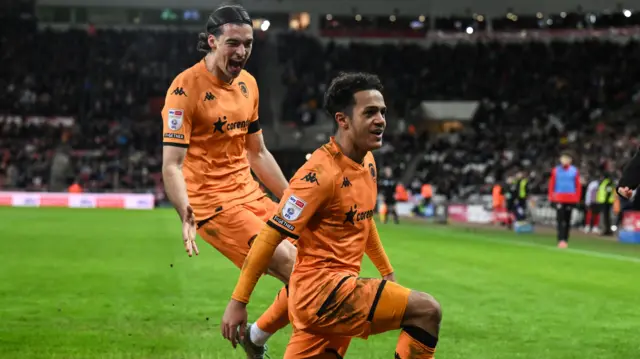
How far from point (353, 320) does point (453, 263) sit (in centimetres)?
1216

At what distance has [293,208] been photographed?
4875 mm

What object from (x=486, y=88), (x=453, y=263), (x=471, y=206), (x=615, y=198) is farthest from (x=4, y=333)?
(x=486, y=88)

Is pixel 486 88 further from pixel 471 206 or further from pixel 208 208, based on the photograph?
pixel 208 208

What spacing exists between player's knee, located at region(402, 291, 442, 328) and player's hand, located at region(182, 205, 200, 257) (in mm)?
1678

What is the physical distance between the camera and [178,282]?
521 inches

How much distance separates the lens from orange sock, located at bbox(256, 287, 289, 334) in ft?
19.3

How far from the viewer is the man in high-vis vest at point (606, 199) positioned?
26.8 m

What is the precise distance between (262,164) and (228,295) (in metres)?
4.96

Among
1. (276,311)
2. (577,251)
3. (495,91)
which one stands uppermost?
(495,91)

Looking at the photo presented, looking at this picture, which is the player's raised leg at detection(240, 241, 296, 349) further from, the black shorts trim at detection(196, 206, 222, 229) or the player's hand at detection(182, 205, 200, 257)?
the black shorts trim at detection(196, 206, 222, 229)

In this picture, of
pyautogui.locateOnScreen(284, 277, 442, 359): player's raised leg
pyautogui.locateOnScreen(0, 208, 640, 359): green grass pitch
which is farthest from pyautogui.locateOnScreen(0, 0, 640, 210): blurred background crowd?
pyautogui.locateOnScreen(284, 277, 442, 359): player's raised leg

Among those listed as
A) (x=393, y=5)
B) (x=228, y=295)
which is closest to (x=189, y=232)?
(x=228, y=295)

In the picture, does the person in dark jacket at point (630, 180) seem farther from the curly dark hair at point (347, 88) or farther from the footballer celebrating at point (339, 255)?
the curly dark hair at point (347, 88)

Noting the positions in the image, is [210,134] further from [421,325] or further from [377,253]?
[421,325]
